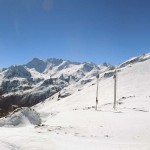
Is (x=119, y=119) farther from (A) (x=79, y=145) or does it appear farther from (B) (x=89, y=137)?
(A) (x=79, y=145)

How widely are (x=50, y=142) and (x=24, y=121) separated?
66.9 feet

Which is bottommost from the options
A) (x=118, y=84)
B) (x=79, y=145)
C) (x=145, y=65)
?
(x=79, y=145)

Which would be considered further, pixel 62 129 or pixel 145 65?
pixel 145 65

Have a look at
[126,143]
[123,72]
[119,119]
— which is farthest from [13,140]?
[123,72]

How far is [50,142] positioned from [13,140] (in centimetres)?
277

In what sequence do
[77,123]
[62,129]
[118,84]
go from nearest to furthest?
[62,129]
[77,123]
[118,84]

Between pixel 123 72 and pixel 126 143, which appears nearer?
pixel 126 143

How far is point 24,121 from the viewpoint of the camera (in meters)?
42.8

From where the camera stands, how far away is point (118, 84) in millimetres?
129500

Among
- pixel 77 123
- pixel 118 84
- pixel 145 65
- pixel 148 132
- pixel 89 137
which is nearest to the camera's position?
pixel 89 137

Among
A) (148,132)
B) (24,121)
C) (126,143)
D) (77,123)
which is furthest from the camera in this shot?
(24,121)

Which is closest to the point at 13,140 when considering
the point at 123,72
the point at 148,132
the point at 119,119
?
the point at 148,132

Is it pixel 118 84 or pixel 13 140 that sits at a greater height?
pixel 118 84

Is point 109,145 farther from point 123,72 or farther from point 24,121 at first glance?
point 123,72
